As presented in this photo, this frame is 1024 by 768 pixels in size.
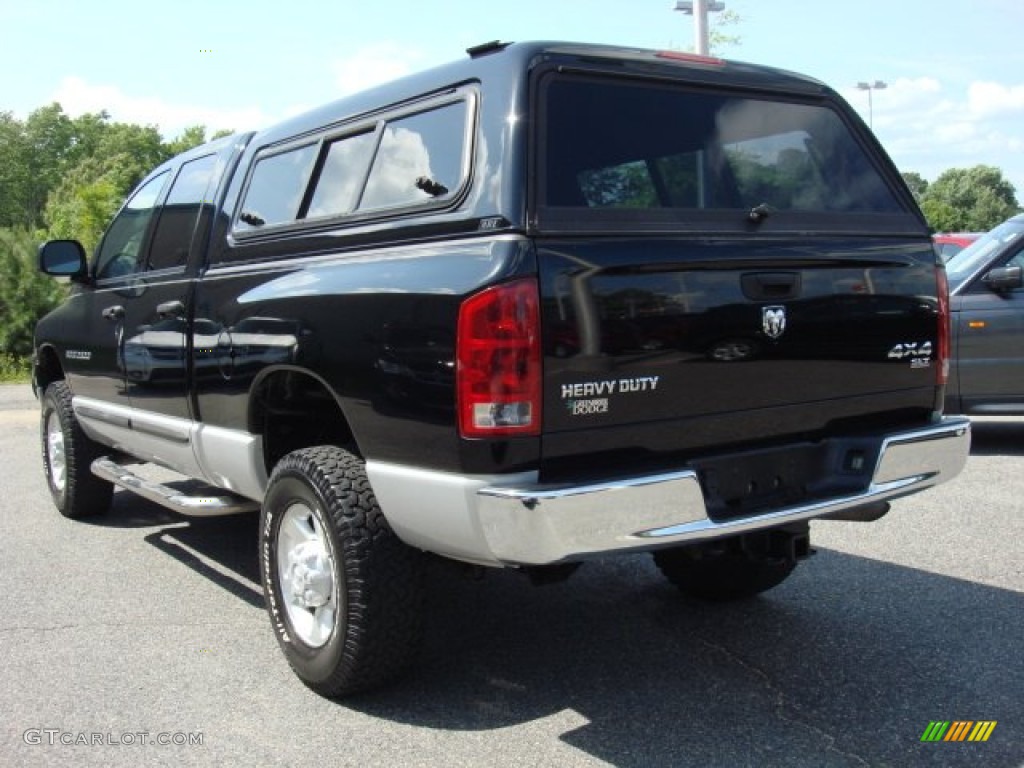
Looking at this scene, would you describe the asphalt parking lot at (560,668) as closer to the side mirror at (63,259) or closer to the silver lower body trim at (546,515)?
the silver lower body trim at (546,515)

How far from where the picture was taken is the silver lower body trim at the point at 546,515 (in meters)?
2.76

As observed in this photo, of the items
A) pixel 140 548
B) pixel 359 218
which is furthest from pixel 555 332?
pixel 140 548

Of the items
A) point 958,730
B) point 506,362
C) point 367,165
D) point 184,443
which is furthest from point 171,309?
point 958,730

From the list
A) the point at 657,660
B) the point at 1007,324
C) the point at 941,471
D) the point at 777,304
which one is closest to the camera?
the point at 777,304

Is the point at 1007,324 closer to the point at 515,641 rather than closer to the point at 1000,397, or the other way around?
the point at 1000,397

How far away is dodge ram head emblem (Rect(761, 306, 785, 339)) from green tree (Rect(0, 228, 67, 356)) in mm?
16118

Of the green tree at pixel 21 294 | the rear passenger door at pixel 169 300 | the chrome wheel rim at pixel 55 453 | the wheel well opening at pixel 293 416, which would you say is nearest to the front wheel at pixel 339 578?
the wheel well opening at pixel 293 416

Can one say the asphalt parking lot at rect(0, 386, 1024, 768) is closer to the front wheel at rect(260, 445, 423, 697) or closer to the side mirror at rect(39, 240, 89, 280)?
the front wheel at rect(260, 445, 423, 697)

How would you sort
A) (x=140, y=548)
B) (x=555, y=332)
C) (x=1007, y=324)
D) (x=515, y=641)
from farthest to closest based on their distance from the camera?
1. (x=1007, y=324)
2. (x=140, y=548)
3. (x=515, y=641)
4. (x=555, y=332)

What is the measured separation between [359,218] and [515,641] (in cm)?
179

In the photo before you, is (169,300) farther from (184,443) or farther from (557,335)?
(557,335)

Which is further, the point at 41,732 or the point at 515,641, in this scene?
the point at 515,641

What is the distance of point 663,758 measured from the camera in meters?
3.05

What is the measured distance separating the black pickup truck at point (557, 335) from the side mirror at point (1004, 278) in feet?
14.1
